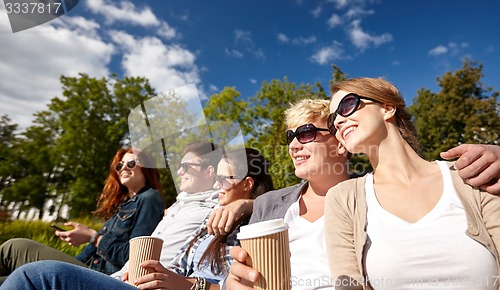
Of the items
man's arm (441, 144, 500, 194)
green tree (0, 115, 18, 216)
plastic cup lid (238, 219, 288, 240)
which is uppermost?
green tree (0, 115, 18, 216)

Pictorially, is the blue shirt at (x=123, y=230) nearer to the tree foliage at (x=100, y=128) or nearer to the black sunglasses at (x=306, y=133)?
the black sunglasses at (x=306, y=133)

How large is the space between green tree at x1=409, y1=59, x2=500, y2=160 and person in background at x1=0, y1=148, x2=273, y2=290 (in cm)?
2167

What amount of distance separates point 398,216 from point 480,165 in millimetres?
453

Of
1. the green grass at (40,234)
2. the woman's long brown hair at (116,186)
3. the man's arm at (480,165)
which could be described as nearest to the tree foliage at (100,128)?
the green grass at (40,234)

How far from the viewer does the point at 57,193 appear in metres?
22.8

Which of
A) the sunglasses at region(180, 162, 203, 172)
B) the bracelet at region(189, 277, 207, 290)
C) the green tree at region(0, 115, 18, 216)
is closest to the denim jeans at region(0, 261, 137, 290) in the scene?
the bracelet at region(189, 277, 207, 290)

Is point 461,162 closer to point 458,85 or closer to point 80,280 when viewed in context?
point 80,280

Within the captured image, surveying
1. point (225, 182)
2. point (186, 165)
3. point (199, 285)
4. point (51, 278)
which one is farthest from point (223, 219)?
point (186, 165)

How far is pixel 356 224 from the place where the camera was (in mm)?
1955

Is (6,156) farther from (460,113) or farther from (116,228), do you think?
(460,113)

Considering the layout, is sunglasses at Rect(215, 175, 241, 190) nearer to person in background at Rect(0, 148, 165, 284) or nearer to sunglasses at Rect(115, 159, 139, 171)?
person in background at Rect(0, 148, 165, 284)

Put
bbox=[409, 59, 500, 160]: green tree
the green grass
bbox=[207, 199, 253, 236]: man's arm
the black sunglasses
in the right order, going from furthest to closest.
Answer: bbox=[409, 59, 500, 160]: green tree, the green grass, the black sunglasses, bbox=[207, 199, 253, 236]: man's arm

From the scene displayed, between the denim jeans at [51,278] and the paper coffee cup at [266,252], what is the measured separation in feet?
2.27

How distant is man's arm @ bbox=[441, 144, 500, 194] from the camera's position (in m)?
1.65
